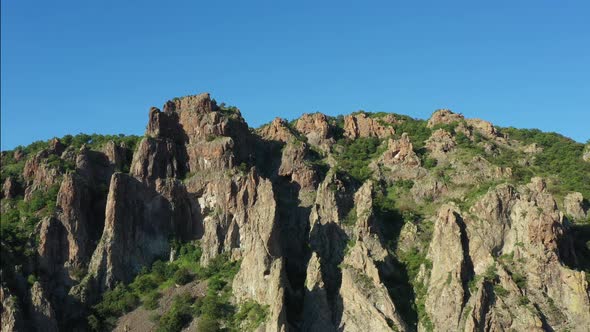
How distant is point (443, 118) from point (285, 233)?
152 ft

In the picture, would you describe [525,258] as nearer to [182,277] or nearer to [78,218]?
[182,277]

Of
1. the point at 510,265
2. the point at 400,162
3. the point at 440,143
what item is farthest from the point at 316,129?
the point at 510,265

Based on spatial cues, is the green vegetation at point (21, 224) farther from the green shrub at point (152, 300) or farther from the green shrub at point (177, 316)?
the green shrub at point (177, 316)

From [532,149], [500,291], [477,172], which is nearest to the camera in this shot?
Answer: [500,291]

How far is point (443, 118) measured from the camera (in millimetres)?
140250

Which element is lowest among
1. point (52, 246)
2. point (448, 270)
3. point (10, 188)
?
point (448, 270)

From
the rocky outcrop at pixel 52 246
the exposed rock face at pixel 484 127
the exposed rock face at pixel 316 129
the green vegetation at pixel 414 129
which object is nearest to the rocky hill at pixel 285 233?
the rocky outcrop at pixel 52 246

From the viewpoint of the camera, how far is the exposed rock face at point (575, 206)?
10700cm

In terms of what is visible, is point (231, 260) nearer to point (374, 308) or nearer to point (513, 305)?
point (374, 308)

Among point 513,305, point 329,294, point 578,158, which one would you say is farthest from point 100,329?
point 578,158

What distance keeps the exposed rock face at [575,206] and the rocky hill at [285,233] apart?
7.2 inches

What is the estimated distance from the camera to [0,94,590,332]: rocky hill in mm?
91188

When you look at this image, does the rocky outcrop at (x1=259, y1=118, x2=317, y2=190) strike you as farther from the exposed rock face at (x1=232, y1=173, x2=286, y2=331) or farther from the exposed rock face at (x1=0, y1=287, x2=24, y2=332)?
the exposed rock face at (x1=0, y1=287, x2=24, y2=332)

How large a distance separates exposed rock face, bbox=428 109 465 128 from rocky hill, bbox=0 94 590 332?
8899 mm
